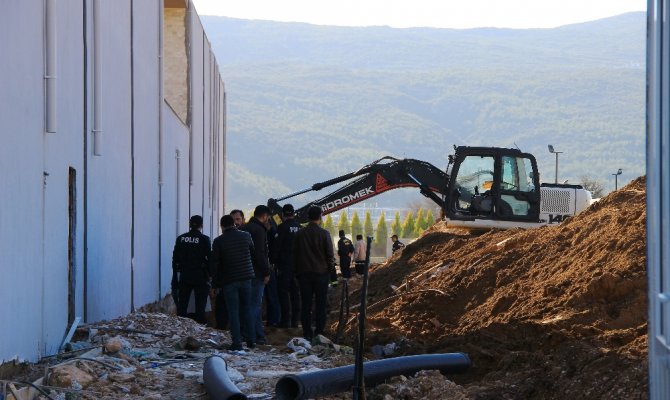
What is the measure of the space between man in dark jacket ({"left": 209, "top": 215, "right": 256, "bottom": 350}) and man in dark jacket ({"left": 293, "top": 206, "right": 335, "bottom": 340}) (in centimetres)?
97

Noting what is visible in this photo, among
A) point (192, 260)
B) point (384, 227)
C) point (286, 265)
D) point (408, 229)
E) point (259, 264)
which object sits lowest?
point (408, 229)

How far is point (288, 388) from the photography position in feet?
31.7

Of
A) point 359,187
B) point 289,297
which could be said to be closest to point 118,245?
point 289,297

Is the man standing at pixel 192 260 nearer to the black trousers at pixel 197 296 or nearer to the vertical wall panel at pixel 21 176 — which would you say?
the black trousers at pixel 197 296

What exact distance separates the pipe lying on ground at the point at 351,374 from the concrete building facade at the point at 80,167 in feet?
7.98

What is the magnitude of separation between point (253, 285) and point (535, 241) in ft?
18.5

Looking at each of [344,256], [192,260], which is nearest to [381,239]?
[344,256]

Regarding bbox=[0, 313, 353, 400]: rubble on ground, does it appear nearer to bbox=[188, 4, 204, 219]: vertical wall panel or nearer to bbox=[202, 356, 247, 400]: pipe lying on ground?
bbox=[202, 356, 247, 400]: pipe lying on ground

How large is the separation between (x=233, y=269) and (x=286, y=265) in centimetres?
344

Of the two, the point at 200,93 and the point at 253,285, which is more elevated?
the point at 200,93

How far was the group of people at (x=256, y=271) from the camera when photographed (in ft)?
46.5

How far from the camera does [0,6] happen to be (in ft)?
32.4

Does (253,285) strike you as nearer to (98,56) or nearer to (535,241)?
(98,56)

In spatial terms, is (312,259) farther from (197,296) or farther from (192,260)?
(197,296)
